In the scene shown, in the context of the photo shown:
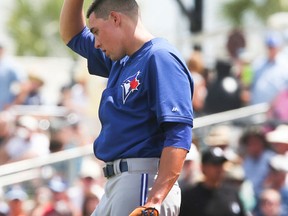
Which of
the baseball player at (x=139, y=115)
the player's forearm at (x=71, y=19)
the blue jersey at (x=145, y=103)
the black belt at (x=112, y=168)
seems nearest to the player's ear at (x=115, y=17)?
the baseball player at (x=139, y=115)

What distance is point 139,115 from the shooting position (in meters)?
5.47

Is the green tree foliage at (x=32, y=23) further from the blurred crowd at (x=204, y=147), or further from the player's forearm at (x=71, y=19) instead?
the player's forearm at (x=71, y=19)

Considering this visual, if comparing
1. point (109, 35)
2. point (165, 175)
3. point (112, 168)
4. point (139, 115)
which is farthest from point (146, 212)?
point (109, 35)

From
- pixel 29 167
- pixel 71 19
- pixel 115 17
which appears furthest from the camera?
pixel 29 167

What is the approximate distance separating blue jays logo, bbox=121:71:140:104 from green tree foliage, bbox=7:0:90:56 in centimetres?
3753

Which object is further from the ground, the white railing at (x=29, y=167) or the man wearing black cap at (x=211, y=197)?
the man wearing black cap at (x=211, y=197)

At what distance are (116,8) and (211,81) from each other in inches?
319

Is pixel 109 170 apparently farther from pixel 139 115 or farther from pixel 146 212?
pixel 146 212

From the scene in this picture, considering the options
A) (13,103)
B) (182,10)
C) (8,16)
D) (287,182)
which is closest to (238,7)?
(8,16)

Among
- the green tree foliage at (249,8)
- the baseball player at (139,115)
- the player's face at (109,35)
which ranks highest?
the player's face at (109,35)

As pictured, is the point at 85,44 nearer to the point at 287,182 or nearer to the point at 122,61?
the point at 122,61

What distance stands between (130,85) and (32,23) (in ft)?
136

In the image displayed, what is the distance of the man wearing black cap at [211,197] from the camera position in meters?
8.73

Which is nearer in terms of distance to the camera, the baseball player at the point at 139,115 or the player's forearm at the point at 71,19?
the baseball player at the point at 139,115
